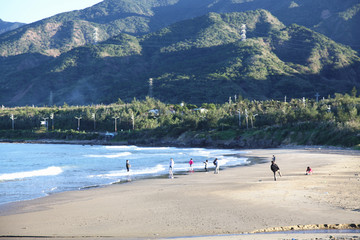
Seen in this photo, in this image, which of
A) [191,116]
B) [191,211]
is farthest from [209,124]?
[191,211]

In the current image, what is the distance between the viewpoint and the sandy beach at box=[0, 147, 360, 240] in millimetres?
13273

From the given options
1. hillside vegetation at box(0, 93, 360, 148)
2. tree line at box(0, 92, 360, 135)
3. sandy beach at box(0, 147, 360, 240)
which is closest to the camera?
sandy beach at box(0, 147, 360, 240)

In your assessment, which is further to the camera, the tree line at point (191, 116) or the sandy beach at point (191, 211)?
the tree line at point (191, 116)

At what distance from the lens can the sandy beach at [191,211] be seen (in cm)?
1327

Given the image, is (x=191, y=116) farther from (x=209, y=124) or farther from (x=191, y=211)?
(x=191, y=211)

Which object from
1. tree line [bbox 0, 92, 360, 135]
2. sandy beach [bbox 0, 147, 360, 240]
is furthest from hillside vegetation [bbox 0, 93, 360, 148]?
sandy beach [bbox 0, 147, 360, 240]

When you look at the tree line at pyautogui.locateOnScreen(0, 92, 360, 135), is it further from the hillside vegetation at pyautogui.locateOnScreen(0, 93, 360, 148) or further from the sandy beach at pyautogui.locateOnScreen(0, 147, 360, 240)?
the sandy beach at pyautogui.locateOnScreen(0, 147, 360, 240)

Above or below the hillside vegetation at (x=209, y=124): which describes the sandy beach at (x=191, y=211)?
below

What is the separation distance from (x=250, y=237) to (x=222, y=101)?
13819cm

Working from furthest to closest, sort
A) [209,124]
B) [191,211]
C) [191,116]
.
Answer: [191,116]
[209,124]
[191,211]

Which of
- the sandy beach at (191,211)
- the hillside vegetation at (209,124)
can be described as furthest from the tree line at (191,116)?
the sandy beach at (191,211)

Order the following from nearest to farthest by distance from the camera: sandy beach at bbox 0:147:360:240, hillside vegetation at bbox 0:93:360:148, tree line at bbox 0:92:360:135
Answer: sandy beach at bbox 0:147:360:240 → hillside vegetation at bbox 0:93:360:148 → tree line at bbox 0:92:360:135

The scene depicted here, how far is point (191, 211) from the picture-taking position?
643 inches

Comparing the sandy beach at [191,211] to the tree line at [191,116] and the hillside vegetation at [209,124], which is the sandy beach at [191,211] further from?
the tree line at [191,116]
